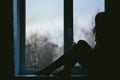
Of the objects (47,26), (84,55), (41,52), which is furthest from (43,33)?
(84,55)

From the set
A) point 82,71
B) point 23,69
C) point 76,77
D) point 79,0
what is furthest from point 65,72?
point 79,0

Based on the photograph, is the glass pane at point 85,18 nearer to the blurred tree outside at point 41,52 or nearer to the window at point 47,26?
the window at point 47,26

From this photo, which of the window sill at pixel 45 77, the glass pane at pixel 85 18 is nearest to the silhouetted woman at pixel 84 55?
the window sill at pixel 45 77

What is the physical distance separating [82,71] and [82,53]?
52cm

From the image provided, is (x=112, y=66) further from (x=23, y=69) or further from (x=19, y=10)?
(x=19, y=10)

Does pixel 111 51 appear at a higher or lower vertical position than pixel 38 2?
lower

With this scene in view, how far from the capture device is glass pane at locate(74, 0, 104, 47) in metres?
2.93

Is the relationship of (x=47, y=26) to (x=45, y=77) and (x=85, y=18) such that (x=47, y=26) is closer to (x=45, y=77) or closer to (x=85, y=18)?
(x=85, y=18)

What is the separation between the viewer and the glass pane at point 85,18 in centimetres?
293

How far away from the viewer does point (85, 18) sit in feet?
9.69

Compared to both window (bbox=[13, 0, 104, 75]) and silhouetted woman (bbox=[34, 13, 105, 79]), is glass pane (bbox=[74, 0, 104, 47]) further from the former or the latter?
silhouetted woman (bbox=[34, 13, 105, 79])

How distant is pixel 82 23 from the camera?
2.96m
